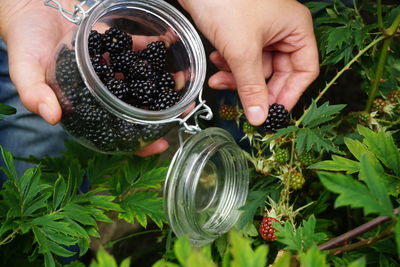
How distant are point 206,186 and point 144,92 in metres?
0.36

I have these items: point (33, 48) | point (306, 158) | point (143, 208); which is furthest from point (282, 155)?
point (33, 48)

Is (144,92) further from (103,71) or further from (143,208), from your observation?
(143,208)

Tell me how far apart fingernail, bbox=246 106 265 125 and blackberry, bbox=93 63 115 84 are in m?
0.43

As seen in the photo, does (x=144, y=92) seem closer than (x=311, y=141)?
No

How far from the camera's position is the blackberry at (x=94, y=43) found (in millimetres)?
1334

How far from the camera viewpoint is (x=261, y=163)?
1259 mm

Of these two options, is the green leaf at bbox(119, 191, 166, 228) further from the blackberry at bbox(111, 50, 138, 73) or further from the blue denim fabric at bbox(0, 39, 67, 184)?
the blue denim fabric at bbox(0, 39, 67, 184)

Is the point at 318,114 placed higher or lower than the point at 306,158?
higher

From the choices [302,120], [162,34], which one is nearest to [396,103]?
[302,120]

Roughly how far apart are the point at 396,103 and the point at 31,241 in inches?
43.1

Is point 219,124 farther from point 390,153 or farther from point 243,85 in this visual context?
point 390,153

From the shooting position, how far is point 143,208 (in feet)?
4.17

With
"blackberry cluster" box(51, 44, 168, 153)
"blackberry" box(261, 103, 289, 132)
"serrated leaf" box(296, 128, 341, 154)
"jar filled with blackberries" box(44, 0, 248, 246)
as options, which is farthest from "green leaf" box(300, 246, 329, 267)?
"blackberry cluster" box(51, 44, 168, 153)

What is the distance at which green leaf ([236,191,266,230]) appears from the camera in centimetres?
119
